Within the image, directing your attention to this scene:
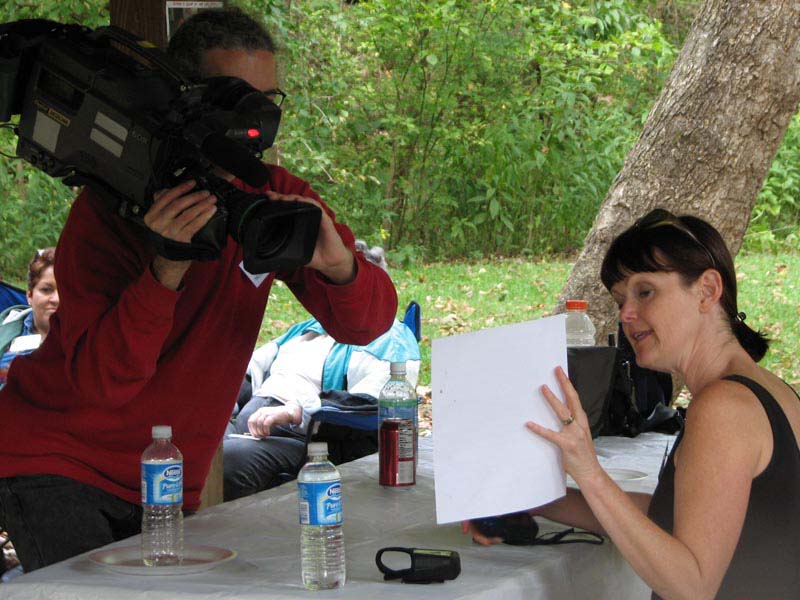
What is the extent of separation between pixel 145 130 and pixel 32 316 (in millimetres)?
3067

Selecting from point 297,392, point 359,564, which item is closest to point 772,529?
point 359,564

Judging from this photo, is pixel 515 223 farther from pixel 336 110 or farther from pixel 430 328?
pixel 430 328

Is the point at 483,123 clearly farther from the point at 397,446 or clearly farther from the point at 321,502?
the point at 321,502

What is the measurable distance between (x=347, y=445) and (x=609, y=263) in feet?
5.93

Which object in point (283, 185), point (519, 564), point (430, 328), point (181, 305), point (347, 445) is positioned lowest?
point (430, 328)

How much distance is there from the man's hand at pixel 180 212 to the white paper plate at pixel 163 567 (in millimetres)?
491

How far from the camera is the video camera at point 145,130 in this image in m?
1.55

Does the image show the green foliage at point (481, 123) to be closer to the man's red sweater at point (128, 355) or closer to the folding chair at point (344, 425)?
the folding chair at point (344, 425)

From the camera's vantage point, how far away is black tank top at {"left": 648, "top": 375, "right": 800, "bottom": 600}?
4.94ft

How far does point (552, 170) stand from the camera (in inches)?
362

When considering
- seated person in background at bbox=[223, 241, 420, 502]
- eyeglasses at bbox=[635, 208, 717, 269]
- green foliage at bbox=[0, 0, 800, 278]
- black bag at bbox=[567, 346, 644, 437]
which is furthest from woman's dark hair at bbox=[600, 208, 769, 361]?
green foliage at bbox=[0, 0, 800, 278]

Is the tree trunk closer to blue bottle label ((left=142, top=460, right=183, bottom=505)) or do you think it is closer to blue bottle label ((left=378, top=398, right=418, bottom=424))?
blue bottle label ((left=378, top=398, right=418, bottom=424))

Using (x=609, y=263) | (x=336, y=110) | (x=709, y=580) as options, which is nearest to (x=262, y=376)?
(x=609, y=263)

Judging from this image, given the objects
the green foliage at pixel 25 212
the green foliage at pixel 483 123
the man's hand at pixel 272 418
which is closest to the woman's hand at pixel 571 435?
the man's hand at pixel 272 418
